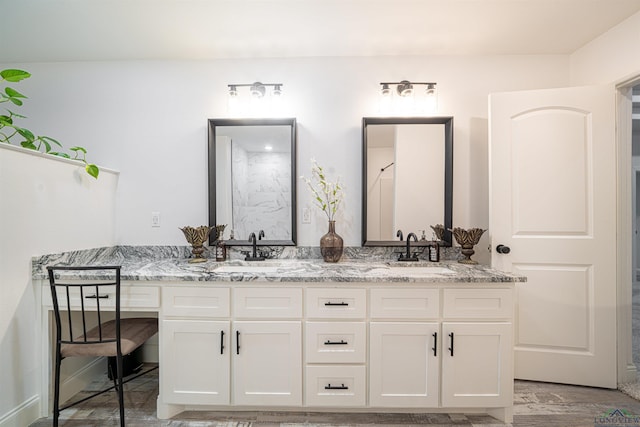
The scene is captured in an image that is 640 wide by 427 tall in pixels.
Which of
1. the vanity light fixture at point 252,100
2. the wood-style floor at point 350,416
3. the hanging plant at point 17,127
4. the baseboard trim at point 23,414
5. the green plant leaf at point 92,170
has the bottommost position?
the wood-style floor at point 350,416

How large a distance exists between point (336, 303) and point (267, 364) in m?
0.54

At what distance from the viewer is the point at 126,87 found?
2.38 metres

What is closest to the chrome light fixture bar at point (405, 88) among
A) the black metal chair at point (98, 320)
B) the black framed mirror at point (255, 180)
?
the black framed mirror at point (255, 180)

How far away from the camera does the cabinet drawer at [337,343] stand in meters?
1.69

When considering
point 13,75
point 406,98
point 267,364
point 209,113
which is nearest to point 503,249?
point 406,98

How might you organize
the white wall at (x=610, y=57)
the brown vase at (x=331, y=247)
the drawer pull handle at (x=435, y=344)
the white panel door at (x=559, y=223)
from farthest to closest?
the brown vase at (x=331, y=247) → the white panel door at (x=559, y=223) → the white wall at (x=610, y=57) → the drawer pull handle at (x=435, y=344)

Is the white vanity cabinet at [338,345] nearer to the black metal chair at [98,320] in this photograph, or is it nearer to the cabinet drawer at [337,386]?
the cabinet drawer at [337,386]

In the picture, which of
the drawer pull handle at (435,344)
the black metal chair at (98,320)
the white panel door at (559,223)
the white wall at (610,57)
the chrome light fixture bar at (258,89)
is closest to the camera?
the black metal chair at (98,320)

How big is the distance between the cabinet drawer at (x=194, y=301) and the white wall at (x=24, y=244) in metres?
0.80

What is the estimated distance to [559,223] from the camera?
205 centimetres

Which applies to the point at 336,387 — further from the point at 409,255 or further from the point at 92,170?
the point at 92,170

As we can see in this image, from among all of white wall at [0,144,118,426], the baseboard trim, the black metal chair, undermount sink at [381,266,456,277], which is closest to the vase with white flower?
undermount sink at [381,266,456,277]

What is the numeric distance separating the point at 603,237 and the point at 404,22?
200 centimetres

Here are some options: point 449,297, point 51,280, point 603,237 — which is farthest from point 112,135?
point 603,237
